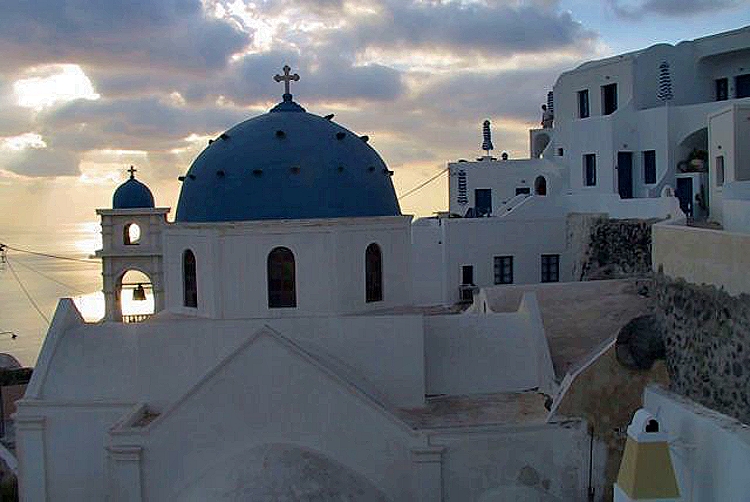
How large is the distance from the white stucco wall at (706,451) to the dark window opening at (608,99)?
1875 centimetres

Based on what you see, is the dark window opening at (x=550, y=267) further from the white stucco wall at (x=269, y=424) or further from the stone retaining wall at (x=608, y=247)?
the white stucco wall at (x=269, y=424)

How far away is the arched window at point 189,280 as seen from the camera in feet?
40.6

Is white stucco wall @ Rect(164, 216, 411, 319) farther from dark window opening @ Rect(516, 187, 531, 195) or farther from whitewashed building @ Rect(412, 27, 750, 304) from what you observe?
dark window opening @ Rect(516, 187, 531, 195)

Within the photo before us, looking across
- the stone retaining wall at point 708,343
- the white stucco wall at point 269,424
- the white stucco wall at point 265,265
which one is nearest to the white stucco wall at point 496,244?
the white stucco wall at point 265,265

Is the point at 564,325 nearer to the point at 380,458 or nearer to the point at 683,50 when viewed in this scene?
the point at 380,458

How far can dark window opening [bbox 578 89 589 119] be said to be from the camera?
27.4 m

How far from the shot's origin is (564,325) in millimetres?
14062

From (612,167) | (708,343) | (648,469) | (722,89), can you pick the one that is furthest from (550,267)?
(648,469)

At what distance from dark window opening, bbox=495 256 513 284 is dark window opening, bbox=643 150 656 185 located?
5072 millimetres

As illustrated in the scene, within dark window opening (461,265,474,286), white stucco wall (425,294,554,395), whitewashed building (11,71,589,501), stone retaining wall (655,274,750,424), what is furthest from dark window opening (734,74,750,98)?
stone retaining wall (655,274,750,424)

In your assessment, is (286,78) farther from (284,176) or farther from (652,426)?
(652,426)

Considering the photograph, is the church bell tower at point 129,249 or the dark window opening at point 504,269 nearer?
the church bell tower at point 129,249

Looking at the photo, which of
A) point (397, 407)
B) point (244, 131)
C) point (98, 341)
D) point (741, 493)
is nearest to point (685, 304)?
point (741, 493)

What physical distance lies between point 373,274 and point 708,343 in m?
5.28
